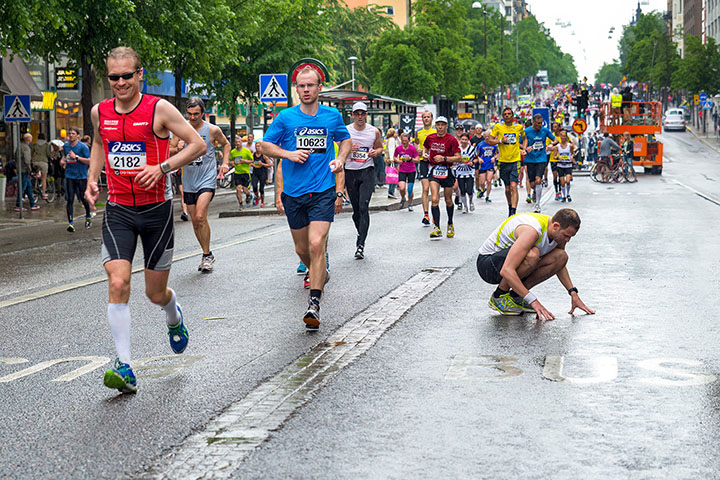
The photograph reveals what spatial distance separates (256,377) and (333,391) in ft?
1.94

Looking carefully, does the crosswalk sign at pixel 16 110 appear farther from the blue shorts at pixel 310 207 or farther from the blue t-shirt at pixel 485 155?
the blue shorts at pixel 310 207

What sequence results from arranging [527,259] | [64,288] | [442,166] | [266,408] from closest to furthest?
[266,408] < [527,259] < [64,288] < [442,166]

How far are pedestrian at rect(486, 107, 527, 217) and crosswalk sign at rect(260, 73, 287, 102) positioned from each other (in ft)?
22.2

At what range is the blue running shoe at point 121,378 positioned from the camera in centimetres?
577

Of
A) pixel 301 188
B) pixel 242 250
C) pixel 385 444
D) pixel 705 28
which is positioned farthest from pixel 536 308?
pixel 705 28

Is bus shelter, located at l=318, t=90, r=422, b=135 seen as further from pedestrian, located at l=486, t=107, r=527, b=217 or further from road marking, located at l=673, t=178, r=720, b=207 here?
road marking, located at l=673, t=178, r=720, b=207

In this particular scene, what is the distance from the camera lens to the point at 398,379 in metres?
6.20

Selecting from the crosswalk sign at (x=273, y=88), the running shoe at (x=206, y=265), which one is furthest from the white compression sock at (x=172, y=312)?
the crosswalk sign at (x=273, y=88)

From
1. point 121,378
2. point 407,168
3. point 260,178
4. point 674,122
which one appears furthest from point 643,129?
point 674,122

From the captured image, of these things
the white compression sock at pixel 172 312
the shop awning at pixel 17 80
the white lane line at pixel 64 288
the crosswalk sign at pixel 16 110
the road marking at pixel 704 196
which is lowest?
the white lane line at pixel 64 288

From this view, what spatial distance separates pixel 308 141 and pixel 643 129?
3710cm

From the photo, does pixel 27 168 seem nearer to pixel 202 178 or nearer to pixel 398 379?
pixel 202 178

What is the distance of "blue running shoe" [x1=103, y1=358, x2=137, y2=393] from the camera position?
5770 mm

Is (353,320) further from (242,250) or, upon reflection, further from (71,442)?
(242,250)
